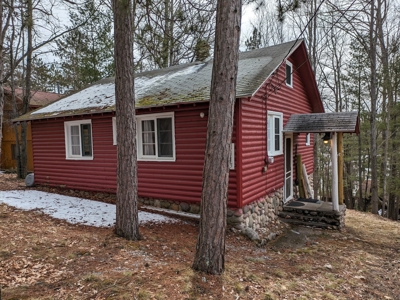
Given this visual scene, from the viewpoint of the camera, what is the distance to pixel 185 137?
6828mm

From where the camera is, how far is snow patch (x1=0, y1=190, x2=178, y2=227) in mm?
6330

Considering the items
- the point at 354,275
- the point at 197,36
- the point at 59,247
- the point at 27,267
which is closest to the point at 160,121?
the point at 197,36

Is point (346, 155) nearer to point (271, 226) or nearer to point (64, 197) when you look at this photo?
point (271, 226)

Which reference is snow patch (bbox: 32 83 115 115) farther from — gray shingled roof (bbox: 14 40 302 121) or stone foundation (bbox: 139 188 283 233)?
stone foundation (bbox: 139 188 283 233)

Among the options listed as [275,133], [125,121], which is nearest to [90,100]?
[125,121]

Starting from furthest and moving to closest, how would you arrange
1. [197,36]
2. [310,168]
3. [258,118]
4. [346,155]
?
[346,155]
[310,168]
[258,118]
[197,36]

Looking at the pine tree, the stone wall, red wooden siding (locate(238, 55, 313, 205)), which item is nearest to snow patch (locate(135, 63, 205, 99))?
red wooden siding (locate(238, 55, 313, 205))

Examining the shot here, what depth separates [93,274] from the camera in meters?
3.29

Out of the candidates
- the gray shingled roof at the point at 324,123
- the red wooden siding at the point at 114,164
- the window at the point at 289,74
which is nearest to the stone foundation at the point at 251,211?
the red wooden siding at the point at 114,164

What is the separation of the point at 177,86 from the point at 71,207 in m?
4.44

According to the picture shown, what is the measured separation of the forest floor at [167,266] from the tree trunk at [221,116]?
84cm

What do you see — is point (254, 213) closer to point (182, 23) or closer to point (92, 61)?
point (182, 23)

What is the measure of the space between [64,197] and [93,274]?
6175mm

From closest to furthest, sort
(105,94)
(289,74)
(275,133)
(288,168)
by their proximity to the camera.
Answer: (275,133)
(289,74)
(288,168)
(105,94)
